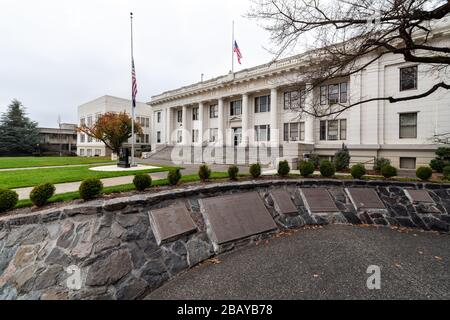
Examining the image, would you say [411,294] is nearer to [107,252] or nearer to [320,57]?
[107,252]

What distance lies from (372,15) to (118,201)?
881cm

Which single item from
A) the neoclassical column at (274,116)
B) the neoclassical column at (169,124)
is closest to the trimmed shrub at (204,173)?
the neoclassical column at (274,116)

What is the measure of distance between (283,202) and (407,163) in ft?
52.0

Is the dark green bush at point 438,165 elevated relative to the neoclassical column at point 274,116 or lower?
lower

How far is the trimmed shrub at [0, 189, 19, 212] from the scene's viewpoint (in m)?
4.61

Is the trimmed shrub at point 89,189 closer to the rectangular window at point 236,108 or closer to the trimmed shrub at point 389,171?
the trimmed shrub at point 389,171

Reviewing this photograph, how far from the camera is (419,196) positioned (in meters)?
7.43

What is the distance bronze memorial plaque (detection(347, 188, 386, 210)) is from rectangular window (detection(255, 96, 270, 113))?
2014 cm

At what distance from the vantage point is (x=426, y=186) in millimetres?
7797

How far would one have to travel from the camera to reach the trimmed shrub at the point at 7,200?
4614 mm

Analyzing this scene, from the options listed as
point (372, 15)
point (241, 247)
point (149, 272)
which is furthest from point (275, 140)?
point (149, 272)

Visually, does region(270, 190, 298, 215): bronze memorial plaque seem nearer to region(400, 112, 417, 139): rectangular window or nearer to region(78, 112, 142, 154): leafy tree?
region(400, 112, 417, 139): rectangular window

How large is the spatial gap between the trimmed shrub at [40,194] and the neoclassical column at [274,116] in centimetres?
2161

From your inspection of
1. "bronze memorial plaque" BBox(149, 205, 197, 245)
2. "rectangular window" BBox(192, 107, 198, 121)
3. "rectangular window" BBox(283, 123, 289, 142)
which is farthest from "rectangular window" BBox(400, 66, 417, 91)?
"rectangular window" BBox(192, 107, 198, 121)
